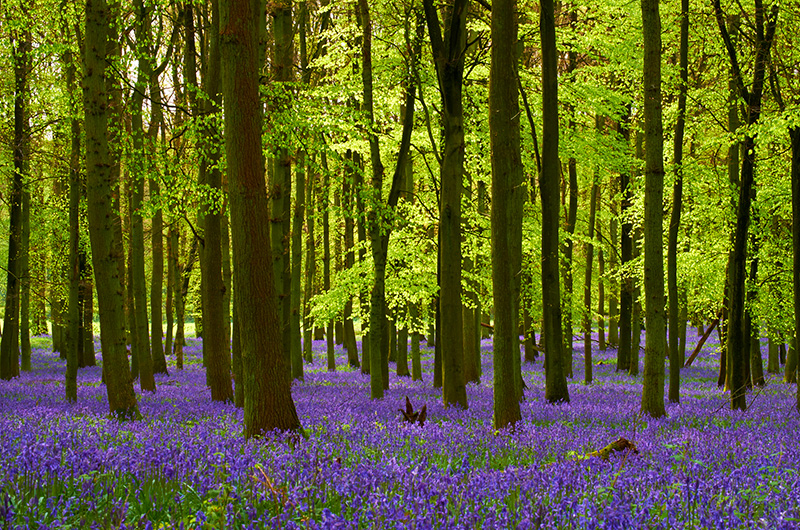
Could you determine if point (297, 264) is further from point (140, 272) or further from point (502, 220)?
point (502, 220)

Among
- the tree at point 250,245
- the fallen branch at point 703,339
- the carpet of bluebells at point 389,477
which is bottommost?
the fallen branch at point 703,339

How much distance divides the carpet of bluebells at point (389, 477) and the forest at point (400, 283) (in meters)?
0.04

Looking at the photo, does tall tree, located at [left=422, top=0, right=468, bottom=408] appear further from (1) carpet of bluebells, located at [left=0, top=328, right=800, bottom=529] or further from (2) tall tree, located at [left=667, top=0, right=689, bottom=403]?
(2) tall tree, located at [left=667, top=0, right=689, bottom=403]

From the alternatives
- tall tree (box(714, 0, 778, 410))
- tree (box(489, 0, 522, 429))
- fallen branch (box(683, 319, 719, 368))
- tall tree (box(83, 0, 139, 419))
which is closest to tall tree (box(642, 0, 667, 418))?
tree (box(489, 0, 522, 429))

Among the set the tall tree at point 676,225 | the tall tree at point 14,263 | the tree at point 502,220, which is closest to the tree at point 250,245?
the tree at point 502,220

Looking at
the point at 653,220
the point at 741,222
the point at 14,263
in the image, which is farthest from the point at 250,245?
the point at 14,263

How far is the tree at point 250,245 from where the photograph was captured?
703cm

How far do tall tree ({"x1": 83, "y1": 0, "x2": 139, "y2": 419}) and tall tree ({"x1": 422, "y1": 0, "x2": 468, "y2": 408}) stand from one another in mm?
5497

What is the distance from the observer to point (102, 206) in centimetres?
914

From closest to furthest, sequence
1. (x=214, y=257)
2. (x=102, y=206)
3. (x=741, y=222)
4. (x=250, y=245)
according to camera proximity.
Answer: (x=250, y=245), (x=102, y=206), (x=214, y=257), (x=741, y=222)

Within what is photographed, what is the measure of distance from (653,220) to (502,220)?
317 cm

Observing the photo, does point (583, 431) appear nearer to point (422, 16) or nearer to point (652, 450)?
point (652, 450)

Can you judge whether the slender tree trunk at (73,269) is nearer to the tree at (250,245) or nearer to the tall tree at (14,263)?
the tree at (250,245)

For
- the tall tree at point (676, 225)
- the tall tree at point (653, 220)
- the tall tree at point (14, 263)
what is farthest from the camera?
the tall tree at point (14, 263)
